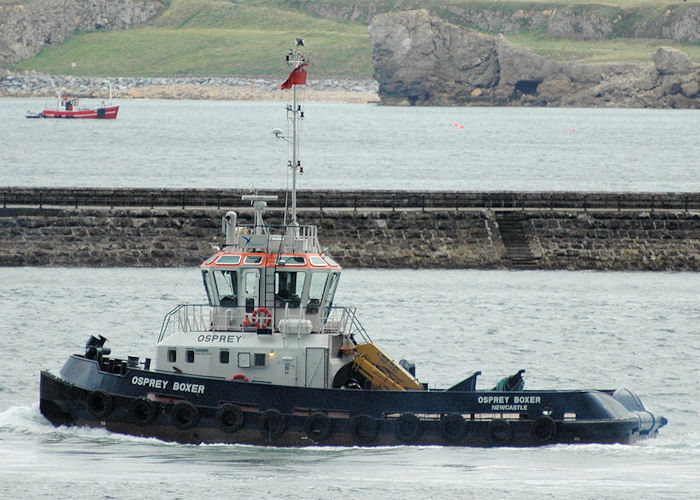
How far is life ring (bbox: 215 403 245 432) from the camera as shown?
26.9m

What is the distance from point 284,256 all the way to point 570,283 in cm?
2477

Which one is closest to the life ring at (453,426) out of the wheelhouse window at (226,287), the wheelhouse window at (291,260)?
the wheelhouse window at (291,260)

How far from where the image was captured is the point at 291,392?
2689cm

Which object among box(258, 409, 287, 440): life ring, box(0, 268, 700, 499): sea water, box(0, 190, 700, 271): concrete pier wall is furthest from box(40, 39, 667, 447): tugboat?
box(0, 190, 700, 271): concrete pier wall

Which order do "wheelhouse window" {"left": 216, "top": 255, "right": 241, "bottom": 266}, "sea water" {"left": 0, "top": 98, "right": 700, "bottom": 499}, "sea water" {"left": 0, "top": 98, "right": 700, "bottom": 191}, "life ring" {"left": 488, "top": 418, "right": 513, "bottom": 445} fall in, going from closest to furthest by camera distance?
"sea water" {"left": 0, "top": 98, "right": 700, "bottom": 499} < "life ring" {"left": 488, "top": 418, "right": 513, "bottom": 445} < "wheelhouse window" {"left": 216, "top": 255, "right": 241, "bottom": 266} < "sea water" {"left": 0, "top": 98, "right": 700, "bottom": 191}

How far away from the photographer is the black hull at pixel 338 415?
27.0 m

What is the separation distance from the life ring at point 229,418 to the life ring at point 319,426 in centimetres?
128

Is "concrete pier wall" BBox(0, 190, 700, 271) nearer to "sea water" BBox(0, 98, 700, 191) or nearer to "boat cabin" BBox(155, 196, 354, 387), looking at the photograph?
"boat cabin" BBox(155, 196, 354, 387)

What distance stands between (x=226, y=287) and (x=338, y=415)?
3480 mm

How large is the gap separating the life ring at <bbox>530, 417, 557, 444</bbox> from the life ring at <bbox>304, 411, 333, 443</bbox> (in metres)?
4.05

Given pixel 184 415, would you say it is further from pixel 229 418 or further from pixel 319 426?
pixel 319 426

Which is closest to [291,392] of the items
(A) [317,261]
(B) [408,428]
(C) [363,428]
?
(C) [363,428]

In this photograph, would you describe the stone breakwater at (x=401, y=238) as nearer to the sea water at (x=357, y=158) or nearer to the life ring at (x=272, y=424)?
the life ring at (x=272, y=424)

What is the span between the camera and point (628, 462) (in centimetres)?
2722
